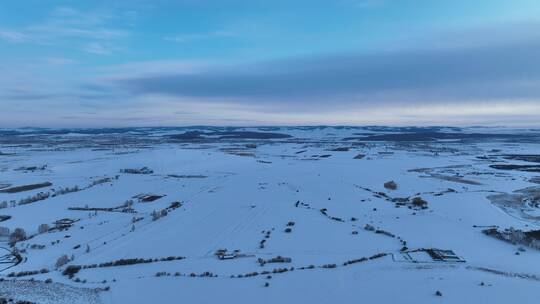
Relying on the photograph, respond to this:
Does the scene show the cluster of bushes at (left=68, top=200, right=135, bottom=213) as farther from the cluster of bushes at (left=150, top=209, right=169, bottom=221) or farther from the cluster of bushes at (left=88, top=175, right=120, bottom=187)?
the cluster of bushes at (left=88, top=175, right=120, bottom=187)

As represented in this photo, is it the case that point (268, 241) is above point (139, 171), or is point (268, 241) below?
below

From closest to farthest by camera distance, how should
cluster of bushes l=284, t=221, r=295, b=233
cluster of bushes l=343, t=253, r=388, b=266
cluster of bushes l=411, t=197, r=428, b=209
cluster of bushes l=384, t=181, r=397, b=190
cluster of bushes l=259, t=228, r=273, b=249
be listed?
cluster of bushes l=343, t=253, r=388, b=266, cluster of bushes l=259, t=228, r=273, b=249, cluster of bushes l=284, t=221, r=295, b=233, cluster of bushes l=411, t=197, r=428, b=209, cluster of bushes l=384, t=181, r=397, b=190

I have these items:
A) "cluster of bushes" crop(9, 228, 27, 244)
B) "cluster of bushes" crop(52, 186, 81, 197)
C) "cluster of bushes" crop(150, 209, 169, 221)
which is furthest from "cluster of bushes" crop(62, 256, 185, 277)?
"cluster of bushes" crop(52, 186, 81, 197)

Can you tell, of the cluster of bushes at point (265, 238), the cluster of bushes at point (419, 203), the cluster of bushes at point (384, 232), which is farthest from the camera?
the cluster of bushes at point (419, 203)

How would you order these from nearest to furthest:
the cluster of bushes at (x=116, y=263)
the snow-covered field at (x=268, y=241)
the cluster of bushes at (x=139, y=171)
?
the snow-covered field at (x=268, y=241) < the cluster of bushes at (x=116, y=263) < the cluster of bushes at (x=139, y=171)

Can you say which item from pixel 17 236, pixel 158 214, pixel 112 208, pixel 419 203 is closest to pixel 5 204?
pixel 112 208

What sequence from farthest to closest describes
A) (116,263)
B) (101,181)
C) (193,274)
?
(101,181), (116,263), (193,274)

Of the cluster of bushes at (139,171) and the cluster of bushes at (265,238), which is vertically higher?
the cluster of bushes at (139,171)

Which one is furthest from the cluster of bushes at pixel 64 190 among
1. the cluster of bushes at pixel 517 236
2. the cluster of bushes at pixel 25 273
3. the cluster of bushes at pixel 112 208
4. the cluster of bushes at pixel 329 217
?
the cluster of bushes at pixel 517 236

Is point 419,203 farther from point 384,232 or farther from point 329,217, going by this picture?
point 384,232

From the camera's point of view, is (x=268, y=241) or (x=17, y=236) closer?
(x=268, y=241)

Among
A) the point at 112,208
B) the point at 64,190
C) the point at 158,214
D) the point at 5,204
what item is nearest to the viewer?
the point at 158,214

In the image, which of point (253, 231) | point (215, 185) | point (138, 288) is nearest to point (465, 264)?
point (253, 231)

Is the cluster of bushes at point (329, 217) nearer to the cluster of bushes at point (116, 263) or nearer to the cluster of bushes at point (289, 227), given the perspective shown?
the cluster of bushes at point (289, 227)
